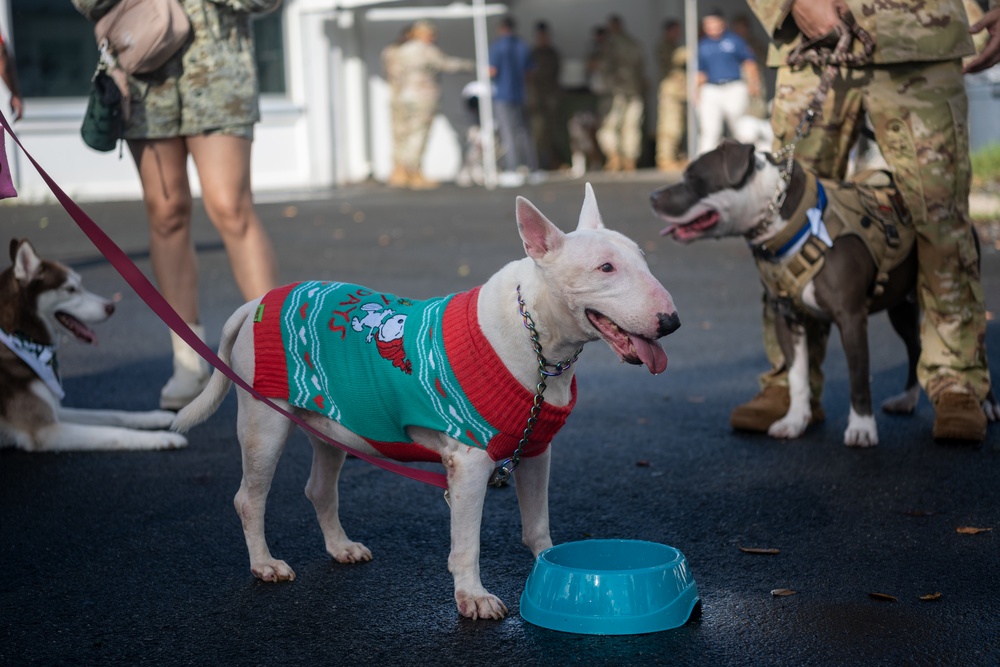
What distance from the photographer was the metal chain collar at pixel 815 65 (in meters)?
4.89

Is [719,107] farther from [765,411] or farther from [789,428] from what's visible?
[789,428]

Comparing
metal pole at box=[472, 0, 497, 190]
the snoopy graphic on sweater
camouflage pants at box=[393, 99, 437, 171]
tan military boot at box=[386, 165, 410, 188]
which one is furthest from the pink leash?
tan military boot at box=[386, 165, 410, 188]

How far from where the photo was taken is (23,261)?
17.0 ft

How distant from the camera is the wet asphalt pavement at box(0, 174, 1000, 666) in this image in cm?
306

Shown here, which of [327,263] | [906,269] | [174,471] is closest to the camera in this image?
[174,471]

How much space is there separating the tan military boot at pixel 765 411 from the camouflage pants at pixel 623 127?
58.3ft

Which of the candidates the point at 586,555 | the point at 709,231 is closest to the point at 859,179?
the point at 709,231

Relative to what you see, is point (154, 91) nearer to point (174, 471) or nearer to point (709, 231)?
point (174, 471)

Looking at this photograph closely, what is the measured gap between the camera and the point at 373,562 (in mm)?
3729

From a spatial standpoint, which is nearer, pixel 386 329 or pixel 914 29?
pixel 386 329

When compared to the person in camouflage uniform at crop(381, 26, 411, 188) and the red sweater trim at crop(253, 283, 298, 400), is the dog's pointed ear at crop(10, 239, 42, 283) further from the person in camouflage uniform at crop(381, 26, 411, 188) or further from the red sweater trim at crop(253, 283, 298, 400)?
the person in camouflage uniform at crop(381, 26, 411, 188)

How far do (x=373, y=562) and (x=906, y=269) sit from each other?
2.73 metres

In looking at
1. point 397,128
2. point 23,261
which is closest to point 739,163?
point 23,261

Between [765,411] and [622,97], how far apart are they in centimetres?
1801
